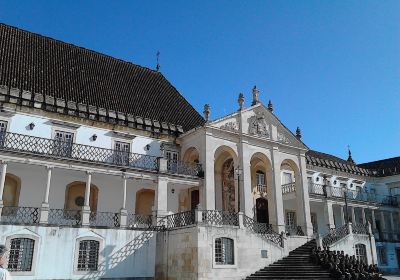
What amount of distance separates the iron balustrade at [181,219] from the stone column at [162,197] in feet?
1.84

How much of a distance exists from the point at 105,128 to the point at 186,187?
20.5ft

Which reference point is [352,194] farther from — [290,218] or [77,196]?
[77,196]

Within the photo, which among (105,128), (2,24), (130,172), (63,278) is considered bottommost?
(63,278)

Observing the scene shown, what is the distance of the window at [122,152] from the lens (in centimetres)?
2238

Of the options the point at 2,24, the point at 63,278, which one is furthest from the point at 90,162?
the point at 2,24

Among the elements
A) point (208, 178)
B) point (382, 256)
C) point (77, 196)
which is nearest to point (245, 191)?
point (208, 178)

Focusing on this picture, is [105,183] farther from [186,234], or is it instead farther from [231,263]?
[231,263]

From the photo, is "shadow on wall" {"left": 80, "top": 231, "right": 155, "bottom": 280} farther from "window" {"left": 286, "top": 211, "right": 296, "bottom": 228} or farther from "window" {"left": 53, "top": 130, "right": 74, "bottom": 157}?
"window" {"left": 286, "top": 211, "right": 296, "bottom": 228}

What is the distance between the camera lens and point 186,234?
1902 centimetres

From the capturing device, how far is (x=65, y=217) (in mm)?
19969

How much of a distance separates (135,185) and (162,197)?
2264mm

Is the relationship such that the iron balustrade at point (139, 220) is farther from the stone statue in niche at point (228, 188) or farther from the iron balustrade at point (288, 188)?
the iron balustrade at point (288, 188)

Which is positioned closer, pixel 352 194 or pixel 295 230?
pixel 295 230

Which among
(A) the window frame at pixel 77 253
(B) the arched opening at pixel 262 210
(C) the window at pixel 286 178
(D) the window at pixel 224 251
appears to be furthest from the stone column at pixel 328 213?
(A) the window frame at pixel 77 253
